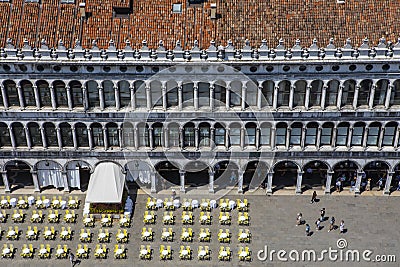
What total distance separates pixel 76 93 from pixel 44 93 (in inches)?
137

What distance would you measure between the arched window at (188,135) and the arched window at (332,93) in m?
15.2

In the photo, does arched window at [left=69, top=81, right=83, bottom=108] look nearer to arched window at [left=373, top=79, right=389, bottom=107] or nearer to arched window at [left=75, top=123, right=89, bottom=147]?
arched window at [left=75, top=123, right=89, bottom=147]

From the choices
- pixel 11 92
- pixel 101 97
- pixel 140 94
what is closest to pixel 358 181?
pixel 140 94

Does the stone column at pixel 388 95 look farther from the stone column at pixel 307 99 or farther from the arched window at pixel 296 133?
the arched window at pixel 296 133

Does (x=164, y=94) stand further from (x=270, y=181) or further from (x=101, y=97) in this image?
(x=270, y=181)

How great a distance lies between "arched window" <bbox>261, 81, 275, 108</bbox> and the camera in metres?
76.1

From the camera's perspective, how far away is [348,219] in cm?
7925

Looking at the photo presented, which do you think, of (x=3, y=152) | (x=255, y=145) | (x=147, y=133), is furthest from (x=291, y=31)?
(x=3, y=152)

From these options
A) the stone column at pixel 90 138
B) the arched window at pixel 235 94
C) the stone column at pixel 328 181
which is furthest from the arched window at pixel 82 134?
the stone column at pixel 328 181

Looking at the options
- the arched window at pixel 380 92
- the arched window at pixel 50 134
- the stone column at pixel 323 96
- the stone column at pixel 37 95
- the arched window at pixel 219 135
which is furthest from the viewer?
the arched window at pixel 219 135

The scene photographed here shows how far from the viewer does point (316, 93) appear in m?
76.6

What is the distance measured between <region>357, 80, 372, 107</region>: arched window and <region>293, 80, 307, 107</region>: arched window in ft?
19.6

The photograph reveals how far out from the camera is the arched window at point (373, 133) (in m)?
78.7

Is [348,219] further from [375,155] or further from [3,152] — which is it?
[3,152]
